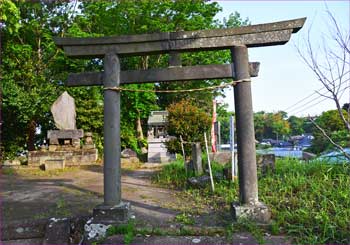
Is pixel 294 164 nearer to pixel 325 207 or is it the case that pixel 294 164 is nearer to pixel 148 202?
pixel 325 207

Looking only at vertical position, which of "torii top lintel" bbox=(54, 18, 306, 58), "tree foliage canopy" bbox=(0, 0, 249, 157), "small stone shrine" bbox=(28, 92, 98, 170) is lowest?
"small stone shrine" bbox=(28, 92, 98, 170)

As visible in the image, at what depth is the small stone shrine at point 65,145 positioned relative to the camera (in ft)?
38.3

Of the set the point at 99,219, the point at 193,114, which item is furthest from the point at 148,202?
the point at 193,114

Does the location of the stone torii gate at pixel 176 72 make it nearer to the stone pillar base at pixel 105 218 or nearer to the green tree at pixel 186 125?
the stone pillar base at pixel 105 218

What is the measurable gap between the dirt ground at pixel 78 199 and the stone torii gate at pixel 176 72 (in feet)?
1.87

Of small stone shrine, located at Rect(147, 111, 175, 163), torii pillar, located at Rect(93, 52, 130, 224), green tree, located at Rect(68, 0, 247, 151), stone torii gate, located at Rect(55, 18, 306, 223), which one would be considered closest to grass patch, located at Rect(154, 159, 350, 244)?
stone torii gate, located at Rect(55, 18, 306, 223)

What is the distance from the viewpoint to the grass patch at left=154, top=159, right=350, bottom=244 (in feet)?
11.8

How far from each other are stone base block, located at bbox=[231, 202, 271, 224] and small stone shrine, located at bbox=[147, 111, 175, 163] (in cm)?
901

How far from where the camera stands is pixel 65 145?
12508mm

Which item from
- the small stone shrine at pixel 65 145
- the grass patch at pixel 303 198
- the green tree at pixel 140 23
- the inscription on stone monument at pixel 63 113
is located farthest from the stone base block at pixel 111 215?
the green tree at pixel 140 23

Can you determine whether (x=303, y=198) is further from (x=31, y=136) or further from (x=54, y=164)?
(x=31, y=136)

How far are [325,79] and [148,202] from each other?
12.6 ft

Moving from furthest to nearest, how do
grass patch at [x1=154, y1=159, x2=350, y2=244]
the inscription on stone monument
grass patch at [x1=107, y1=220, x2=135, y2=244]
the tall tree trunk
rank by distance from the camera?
the tall tree trunk
the inscription on stone monument
grass patch at [x1=107, y1=220, x2=135, y2=244]
grass patch at [x1=154, y1=159, x2=350, y2=244]

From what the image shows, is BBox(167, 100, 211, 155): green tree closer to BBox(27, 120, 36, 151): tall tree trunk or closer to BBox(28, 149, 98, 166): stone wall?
BBox(28, 149, 98, 166): stone wall
